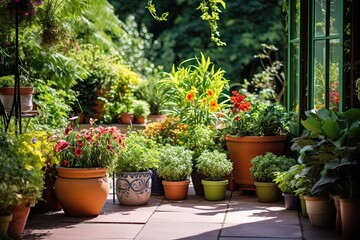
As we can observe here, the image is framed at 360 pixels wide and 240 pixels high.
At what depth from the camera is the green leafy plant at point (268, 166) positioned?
22.4 feet

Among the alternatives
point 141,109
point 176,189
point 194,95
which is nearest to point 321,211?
point 176,189

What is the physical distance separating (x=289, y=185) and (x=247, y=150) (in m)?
1.04

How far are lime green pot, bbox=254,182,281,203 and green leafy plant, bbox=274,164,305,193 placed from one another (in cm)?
28

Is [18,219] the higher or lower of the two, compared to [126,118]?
lower

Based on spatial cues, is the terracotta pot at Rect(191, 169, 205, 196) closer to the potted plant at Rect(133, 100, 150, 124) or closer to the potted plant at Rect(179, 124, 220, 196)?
the potted plant at Rect(179, 124, 220, 196)

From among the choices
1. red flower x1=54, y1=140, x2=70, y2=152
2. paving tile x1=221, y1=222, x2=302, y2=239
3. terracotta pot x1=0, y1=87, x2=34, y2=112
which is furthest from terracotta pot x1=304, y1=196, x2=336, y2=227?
terracotta pot x1=0, y1=87, x2=34, y2=112

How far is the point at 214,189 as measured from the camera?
711cm

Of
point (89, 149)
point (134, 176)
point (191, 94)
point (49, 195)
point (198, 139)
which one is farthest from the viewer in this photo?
point (191, 94)

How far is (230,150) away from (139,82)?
337 centimetres

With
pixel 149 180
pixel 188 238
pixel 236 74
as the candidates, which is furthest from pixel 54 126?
pixel 236 74

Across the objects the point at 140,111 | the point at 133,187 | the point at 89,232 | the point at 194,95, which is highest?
the point at 194,95

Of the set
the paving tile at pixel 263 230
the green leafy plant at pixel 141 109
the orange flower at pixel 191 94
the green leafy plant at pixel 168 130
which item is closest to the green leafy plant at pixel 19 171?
the paving tile at pixel 263 230

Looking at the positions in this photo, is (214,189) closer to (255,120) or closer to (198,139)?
(198,139)

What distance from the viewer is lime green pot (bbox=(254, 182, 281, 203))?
6922 mm
